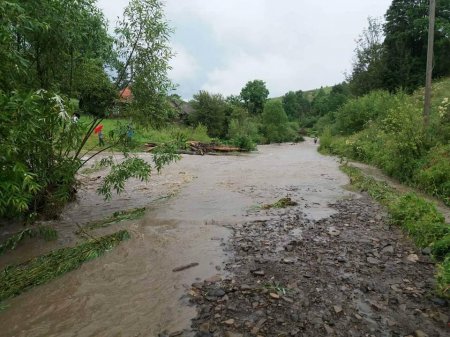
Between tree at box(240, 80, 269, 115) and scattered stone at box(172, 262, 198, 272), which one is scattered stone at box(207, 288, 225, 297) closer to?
scattered stone at box(172, 262, 198, 272)

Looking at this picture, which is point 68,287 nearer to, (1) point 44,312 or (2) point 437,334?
(1) point 44,312

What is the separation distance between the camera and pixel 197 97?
41688 mm

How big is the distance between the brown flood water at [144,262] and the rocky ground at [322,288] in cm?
39

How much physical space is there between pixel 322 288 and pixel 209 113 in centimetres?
3750

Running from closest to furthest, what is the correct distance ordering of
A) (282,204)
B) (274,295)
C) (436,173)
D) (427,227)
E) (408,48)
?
(274,295)
(427,227)
(282,204)
(436,173)
(408,48)

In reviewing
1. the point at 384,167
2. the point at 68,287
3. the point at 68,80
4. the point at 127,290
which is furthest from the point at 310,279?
the point at 384,167

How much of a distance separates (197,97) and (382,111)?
76.9 ft

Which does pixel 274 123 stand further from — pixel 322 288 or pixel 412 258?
pixel 322 288

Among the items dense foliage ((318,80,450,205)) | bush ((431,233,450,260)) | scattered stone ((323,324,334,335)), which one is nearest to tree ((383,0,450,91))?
dense foliage ((318,80,450,205))

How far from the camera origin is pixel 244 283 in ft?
14.6

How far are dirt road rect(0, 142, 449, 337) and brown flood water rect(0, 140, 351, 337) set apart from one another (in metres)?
0.02

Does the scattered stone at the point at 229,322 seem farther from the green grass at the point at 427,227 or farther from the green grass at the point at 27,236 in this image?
the green grass at the point at 27,236

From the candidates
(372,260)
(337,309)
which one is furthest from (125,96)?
(337,309)

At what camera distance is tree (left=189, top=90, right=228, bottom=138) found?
40719 mm
